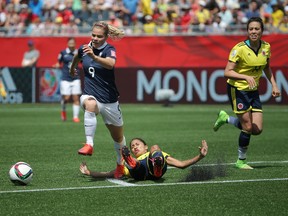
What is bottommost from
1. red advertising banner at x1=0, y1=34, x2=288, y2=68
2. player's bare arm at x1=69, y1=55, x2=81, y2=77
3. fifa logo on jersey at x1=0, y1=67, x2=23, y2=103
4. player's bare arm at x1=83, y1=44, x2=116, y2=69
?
fifa logo on jersey at x1=0, y1=67, x2=23, y2=103

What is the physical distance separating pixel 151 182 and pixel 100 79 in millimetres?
1631

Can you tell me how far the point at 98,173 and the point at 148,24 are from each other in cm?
2082

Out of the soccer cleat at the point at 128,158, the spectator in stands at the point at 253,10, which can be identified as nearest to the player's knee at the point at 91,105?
the soccer cleat at the point at 128,158

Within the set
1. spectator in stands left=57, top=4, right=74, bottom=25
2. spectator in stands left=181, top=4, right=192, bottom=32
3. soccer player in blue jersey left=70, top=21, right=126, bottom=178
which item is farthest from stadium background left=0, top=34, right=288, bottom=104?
soccer player in blue jersey left=70, top=21, right=126, bottom=178

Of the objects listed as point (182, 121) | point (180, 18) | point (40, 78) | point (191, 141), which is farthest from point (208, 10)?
point (191, 141)

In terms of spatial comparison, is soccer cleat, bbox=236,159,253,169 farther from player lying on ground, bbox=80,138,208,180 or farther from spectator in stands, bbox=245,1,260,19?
spectator in stands, bbox=245,1,260,19

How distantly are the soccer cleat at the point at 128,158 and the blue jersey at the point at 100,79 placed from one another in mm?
1067

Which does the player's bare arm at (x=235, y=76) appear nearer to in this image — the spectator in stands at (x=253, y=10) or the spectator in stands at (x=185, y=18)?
the spectator in stands at (x=253, y=10)

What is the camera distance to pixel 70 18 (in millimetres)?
33000

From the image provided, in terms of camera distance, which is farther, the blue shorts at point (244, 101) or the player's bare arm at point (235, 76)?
the blue shorts at point (244, 101)

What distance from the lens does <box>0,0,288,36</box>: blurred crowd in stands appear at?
1178 inches

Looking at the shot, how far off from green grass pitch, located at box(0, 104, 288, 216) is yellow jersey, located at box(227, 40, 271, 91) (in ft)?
4.19

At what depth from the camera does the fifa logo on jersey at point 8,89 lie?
3045 centimetres

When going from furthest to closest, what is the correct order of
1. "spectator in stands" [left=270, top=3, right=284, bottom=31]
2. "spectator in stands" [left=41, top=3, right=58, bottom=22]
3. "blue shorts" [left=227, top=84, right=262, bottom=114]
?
"spectator in stands" [left=41, top=3, right=58, bottom=22], "spectator in stands" [left=270, top=3, right=284, bottom=31], "blue shorts" [left=227, top=84, right=262, bottom=114]
